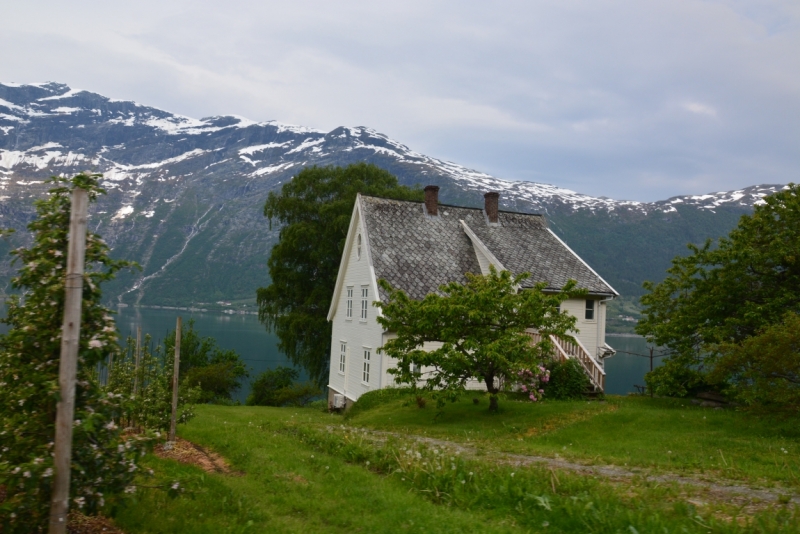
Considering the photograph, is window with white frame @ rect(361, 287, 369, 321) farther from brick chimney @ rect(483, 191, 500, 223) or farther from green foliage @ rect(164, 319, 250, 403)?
green foliage @ rect(164, 319, 250, 403)

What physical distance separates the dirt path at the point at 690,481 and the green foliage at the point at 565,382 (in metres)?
11.9

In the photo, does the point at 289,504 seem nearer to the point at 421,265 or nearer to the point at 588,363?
the point at 588,363

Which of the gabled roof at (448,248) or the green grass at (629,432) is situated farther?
the gabled roof at (448,248)

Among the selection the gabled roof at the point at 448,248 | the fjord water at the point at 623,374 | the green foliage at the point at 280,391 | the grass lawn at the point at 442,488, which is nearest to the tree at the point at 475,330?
the grass lawn at the point at 442,488

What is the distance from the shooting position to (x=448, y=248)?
110 feet

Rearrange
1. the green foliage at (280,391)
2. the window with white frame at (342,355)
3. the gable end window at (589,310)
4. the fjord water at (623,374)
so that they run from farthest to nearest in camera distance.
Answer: the fjord water at (623,374) → the green foliage at (280,391) → the window with white frame at (342,355) → the gable end window at (589,310)

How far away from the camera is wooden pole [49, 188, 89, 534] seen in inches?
261

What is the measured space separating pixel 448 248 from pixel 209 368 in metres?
20.6

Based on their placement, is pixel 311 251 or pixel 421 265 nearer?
pixel 421 265

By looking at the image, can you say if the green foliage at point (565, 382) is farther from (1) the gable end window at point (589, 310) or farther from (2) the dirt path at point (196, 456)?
(2) the dirt path at point (196, 456)

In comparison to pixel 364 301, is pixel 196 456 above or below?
below

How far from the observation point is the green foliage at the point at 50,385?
6906 millimetres

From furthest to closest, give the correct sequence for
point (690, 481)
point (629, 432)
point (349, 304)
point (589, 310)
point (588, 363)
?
point (349, 304) → point (589, 310) → point (588, 363) → point (629, 432) → point (690, 481)

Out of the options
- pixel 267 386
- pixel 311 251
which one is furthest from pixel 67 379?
pixel 267 386
